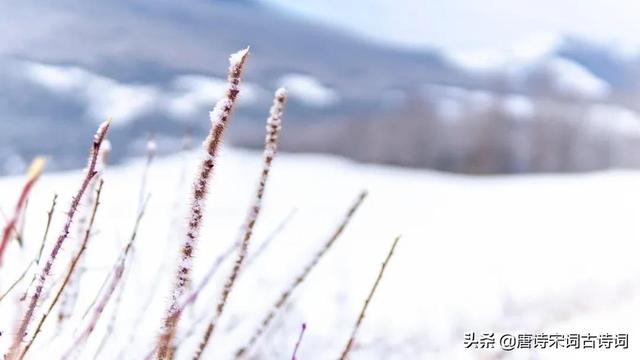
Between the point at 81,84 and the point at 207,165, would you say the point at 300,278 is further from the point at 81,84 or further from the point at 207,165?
the point at 81,84

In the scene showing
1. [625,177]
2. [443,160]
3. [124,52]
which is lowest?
[625,177]

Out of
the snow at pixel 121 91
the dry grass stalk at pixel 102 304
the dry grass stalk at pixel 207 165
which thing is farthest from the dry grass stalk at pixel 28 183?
the snow at pixel 121 91

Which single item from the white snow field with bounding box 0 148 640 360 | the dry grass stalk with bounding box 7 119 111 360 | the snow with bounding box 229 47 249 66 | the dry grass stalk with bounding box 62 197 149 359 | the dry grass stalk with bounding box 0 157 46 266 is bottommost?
the white snow field with bounding box 0 148 640 360

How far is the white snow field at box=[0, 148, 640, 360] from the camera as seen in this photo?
1.03 metres

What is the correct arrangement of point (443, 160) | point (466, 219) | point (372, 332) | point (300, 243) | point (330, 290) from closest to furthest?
point (372, 332), point (330, 290), point (300, 243), point (466, 219), point (443, 160)

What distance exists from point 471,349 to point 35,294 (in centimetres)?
127

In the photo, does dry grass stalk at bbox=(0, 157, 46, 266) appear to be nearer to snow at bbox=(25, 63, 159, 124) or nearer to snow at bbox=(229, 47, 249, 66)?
snow at bbox=(229, 47, 249, 66)

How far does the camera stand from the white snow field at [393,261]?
103cm

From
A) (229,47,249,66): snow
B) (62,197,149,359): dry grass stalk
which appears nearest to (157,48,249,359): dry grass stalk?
(229,47,249,66): snow

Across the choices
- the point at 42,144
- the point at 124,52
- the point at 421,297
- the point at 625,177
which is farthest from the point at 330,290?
the point at 625,177

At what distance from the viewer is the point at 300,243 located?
101 inches

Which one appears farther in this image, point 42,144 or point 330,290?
point 42,144

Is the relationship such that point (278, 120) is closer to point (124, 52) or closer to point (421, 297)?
point (421, 297)

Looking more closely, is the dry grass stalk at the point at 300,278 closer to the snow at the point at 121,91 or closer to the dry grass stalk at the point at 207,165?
the dry grass stalk at the point at 207,165
